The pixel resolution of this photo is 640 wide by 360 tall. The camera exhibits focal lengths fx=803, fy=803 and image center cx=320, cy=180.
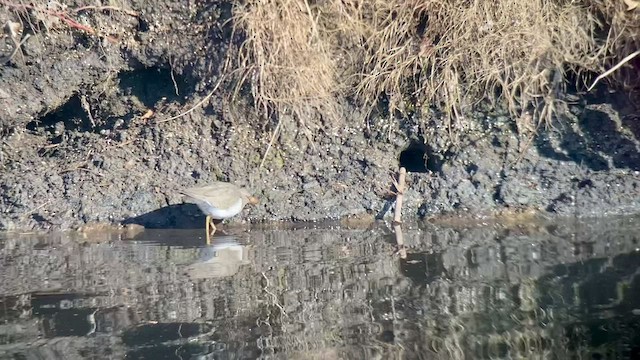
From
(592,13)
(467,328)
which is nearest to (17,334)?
(467,328)

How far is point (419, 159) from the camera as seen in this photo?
7734mm

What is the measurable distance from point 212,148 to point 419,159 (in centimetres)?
198

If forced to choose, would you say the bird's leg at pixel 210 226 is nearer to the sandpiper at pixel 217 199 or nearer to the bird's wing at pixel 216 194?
the sandpiper at pixel 217 199

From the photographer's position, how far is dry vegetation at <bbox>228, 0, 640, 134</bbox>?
7.19 metres

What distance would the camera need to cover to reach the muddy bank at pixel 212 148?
284 inches

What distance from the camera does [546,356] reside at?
13.3ft

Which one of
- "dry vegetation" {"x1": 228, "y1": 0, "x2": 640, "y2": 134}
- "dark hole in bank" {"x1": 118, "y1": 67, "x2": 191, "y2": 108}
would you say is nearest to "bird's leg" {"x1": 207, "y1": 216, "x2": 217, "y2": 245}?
"dry vegetation" {"x1": 228, "y1": 0, "x2": 640, "y2": 134}

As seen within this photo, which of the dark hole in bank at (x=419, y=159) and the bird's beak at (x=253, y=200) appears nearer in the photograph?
the bird's beak at (x=253, y=200)

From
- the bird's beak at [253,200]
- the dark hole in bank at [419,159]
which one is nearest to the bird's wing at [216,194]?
the bird's beak at [253,200]

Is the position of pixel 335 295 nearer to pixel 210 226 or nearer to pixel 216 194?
pixel 216 194

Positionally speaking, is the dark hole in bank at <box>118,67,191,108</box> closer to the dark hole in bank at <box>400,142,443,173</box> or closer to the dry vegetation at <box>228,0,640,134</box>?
the dry vegetation at <box>228,0,640,134</box>

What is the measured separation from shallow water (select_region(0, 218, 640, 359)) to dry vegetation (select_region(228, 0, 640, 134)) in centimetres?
136

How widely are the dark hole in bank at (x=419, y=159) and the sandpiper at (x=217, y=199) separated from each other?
5.56 ft

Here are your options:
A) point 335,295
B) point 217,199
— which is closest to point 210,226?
point 217,199
